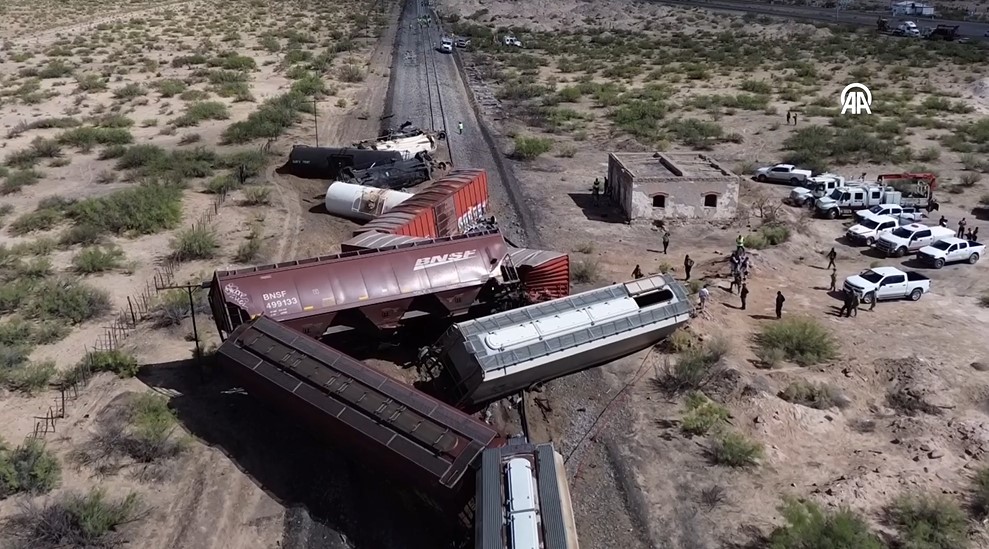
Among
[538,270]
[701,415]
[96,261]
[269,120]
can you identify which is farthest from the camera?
[269,120]

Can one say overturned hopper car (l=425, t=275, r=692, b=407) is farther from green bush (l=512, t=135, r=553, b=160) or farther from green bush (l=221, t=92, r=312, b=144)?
green bush (l=221, t=92, r=312, b=144)

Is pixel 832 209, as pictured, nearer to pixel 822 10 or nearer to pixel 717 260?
pixel 717 260

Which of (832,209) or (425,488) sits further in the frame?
(832,209)

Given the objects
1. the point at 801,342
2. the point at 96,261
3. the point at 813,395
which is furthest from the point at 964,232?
the point at 96,261

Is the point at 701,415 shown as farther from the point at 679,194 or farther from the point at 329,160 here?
the point at 329,160

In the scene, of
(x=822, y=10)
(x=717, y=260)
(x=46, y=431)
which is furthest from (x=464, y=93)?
(x=822, y=10)

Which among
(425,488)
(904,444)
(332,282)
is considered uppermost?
(332,282)

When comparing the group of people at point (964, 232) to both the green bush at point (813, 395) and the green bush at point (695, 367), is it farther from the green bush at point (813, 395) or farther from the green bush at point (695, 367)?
the green bush at point (695, 367)

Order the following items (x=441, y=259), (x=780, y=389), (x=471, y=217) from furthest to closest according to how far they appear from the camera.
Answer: (x=471, y=217), (x=441, y=259), (x=780, y=389)

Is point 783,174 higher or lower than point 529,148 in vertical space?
lower
